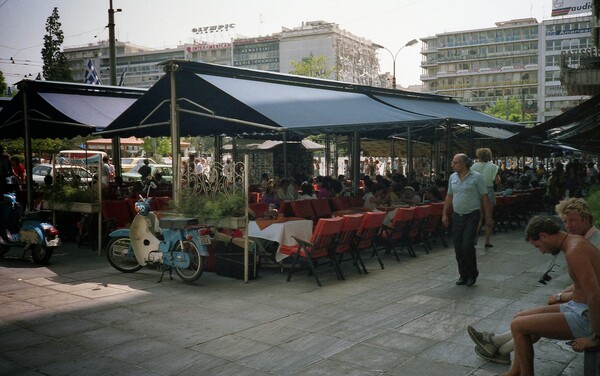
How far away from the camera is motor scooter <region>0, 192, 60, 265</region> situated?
352 inches

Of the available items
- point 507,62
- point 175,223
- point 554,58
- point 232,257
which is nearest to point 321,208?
point 232,257

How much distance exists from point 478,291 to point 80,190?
6.94m

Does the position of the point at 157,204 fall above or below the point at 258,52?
below

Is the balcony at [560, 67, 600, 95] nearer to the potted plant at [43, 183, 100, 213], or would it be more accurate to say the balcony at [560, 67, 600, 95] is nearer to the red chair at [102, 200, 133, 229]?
the red chair at [102, 200, 133, 229]

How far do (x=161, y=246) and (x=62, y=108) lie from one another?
6.12 metres

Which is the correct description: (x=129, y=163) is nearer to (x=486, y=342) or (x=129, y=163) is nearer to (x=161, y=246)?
(x=161, y=246)

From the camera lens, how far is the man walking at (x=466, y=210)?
7289 millimetres

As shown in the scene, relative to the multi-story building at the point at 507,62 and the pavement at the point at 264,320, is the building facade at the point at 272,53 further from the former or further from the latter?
the pavement at the point at 264,320

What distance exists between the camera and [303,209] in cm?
1008

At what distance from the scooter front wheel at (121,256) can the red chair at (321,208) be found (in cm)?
335

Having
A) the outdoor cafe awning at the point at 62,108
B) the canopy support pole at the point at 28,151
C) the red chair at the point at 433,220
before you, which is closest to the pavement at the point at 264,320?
the red chair at the point at 433,220

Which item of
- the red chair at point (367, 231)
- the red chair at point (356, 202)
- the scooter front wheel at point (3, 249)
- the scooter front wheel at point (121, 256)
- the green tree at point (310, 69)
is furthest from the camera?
the green tree at point (310, 69)

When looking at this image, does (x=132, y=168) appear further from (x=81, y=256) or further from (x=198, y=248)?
(x=198, y=248)

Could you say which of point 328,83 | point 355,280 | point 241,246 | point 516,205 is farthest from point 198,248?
point 516,205
